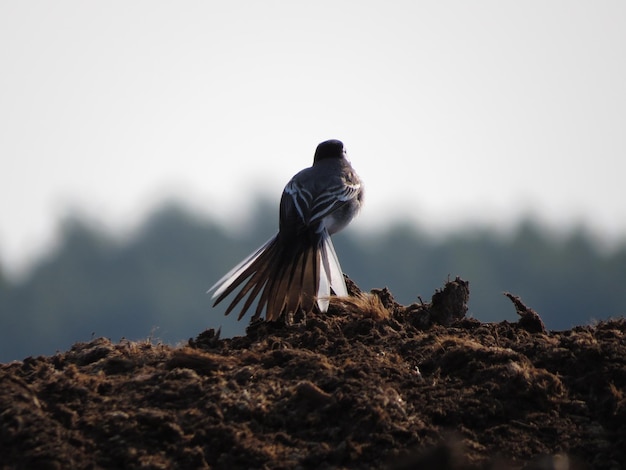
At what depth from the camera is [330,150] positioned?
13031mm

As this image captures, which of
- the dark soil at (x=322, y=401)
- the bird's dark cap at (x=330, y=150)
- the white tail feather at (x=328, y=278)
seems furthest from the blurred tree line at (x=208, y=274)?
the dark soil at (x=322, y=401)

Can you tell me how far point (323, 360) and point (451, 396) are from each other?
939 mm

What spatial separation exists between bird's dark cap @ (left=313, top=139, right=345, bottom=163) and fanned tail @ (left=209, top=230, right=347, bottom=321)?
111 inches

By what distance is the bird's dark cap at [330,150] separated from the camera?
13008 mm

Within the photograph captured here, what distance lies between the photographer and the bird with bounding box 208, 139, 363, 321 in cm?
916

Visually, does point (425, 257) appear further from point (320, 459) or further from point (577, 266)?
point (320, 459)

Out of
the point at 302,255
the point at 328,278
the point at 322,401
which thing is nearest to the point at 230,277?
the point at 302,255

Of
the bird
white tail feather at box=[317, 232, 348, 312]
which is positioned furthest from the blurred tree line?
white tail feather at box=[317, 232, 348, 312]

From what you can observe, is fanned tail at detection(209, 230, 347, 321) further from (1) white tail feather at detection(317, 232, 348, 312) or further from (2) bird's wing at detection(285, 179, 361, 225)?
(2) bird's wing at detection(285, 179, 361, 225)

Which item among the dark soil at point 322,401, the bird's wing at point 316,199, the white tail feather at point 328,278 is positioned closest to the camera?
the dark soil at point 322,401

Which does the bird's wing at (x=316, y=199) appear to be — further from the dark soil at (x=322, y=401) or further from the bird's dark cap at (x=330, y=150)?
the dark soil at (x=322, y=401)

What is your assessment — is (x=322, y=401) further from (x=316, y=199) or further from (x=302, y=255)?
(x=316, y=199)

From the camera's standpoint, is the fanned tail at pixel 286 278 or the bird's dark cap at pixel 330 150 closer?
the fanned tail at pixel 286 278

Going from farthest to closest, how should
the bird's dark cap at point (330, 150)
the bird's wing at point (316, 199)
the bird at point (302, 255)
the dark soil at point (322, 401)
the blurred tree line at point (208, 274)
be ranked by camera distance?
the blurred tree line at point (208, 274) < the bird's dark cap at point (330, 150) < the bird's wing at point (316, 199) < the bird at point (302, 255) < the dark soil at point (322, 401)
